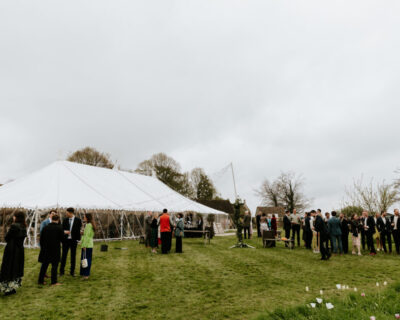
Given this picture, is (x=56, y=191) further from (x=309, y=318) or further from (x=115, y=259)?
(x=309, y=318)

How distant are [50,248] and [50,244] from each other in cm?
8

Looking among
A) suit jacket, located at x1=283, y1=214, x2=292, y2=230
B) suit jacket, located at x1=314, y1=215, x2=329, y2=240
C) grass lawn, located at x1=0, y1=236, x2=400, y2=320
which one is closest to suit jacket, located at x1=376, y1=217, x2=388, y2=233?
grass lawn, located at x1=0, y1=236, x2=400, y2=320

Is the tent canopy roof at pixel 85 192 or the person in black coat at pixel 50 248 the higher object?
the tent canopy roof at pixel 85 192

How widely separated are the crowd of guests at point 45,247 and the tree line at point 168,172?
1120 inches

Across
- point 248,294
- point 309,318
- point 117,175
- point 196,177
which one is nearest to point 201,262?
point 248,294

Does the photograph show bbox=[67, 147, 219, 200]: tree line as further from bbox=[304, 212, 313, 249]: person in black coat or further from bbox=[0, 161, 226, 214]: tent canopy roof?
bbox=[304, 212, 313, 249]: person in black coat

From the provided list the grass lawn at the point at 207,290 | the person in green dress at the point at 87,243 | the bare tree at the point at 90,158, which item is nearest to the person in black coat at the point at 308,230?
the grass lawn at the point at 207,290

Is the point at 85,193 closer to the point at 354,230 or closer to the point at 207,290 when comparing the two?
the point at 207,290

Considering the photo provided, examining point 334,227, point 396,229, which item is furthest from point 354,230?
point 396,229

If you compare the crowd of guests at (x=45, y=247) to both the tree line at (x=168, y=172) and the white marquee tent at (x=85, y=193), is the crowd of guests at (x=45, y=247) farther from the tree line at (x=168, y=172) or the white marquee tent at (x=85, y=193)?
the tree line at (x=168, y=172)

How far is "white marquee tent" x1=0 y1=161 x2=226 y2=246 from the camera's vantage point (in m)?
15.0

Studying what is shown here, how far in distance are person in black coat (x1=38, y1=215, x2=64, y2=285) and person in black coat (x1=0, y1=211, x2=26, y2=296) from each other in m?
0.52

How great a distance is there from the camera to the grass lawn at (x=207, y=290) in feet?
14.3

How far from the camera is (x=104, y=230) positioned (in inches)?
718
